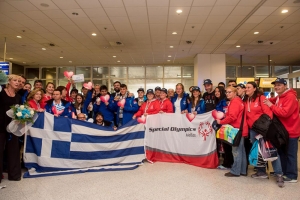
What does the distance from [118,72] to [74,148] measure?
11.2m

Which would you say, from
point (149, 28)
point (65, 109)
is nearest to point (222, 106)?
point (65, 109)

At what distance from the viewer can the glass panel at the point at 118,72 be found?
14.5m

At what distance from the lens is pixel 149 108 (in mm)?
4555

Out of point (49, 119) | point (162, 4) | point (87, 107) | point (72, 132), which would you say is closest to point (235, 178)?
point (72, 132)

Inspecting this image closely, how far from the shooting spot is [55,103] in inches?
154

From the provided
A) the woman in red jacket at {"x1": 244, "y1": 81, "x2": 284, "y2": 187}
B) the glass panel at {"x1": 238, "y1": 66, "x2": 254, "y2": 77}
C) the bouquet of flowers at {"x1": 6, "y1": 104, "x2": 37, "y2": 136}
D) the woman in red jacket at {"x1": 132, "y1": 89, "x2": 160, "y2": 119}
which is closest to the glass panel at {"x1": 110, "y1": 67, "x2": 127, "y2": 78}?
the glass panel at {"x1": 238, "y1": 66, "x2": 254, "y2": 77}

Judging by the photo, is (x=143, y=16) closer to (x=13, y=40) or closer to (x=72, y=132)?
(x=72, y=132)

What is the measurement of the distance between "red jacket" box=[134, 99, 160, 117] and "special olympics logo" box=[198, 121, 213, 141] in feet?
3.03

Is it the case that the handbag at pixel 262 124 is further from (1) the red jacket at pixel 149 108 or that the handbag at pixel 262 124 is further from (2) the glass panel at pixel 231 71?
(2) the glass panel at pixel 231 71

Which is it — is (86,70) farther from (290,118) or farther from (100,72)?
(290,118)

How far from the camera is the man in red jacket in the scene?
3.20 m

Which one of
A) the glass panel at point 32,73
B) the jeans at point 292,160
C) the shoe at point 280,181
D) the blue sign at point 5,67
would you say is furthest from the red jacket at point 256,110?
the glass panel at point 32,73

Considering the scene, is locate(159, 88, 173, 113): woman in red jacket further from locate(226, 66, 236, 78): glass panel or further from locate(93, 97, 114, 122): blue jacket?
locate(226, 66, 236, 78): glass panel

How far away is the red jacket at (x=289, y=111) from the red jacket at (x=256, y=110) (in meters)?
0.08
